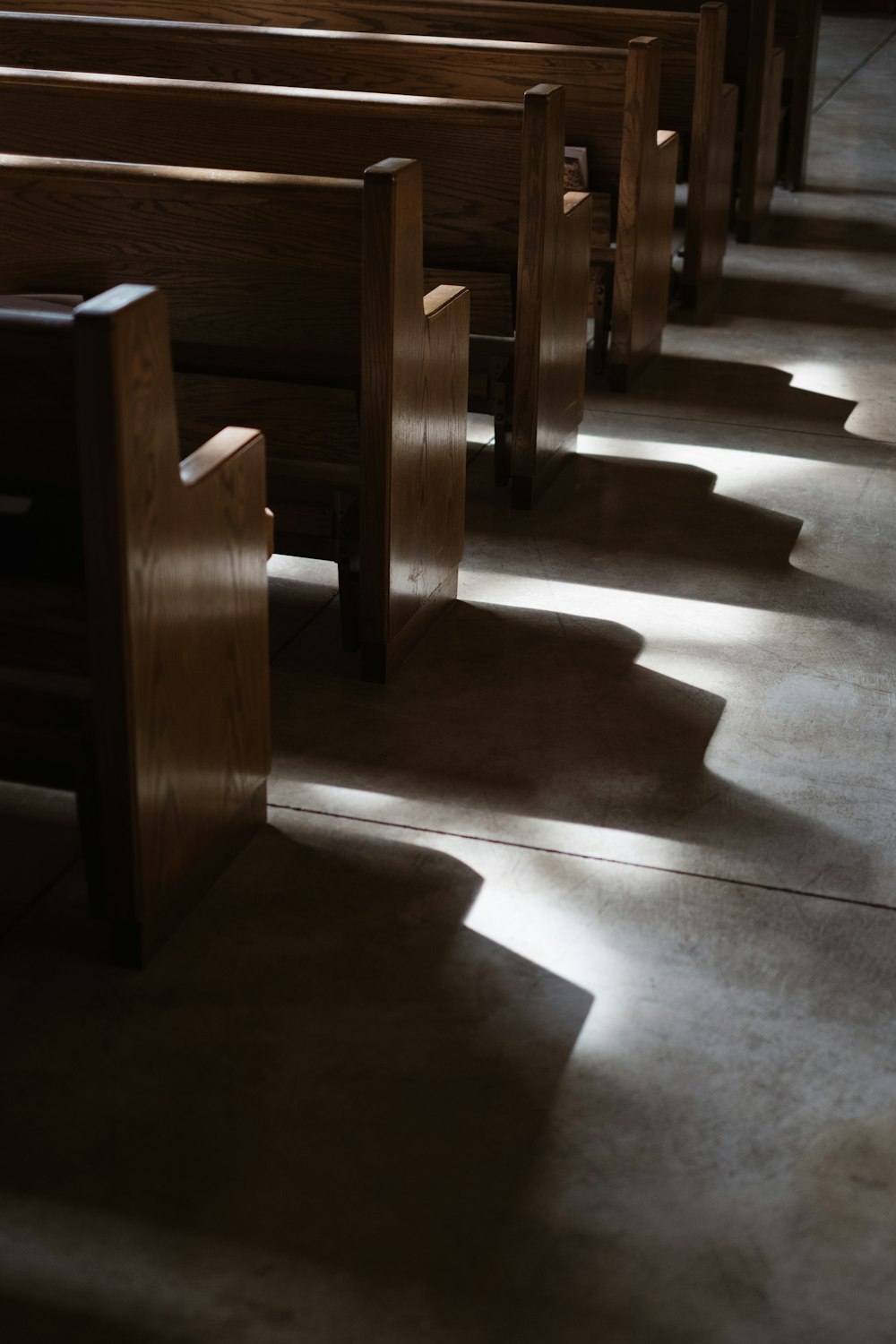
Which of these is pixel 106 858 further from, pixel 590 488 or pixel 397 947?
pixel 590 488

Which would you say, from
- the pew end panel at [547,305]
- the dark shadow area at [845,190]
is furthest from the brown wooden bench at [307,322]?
the dark shadow area at [845,190]

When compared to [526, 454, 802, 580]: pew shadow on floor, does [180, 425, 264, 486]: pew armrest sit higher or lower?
higher

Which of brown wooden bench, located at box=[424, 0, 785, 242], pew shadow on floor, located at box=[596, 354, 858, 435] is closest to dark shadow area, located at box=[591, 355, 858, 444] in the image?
pew shadow on floor, located at box=[596, 354, 858, 435]

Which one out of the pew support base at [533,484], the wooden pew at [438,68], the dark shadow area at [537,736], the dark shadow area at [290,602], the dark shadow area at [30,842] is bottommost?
the dark shadow area at [537,736]

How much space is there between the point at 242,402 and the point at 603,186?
1789 mm

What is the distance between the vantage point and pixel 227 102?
3.14 metres

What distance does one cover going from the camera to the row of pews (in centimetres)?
188

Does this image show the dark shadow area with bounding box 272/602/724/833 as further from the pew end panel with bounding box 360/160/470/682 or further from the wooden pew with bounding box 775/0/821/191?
the wooden pew with bounding box 775/0/821/191

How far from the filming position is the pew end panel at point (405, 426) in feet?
8.21

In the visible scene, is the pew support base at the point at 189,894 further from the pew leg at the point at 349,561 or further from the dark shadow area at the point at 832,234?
the dark shadow area at the point at 832,234

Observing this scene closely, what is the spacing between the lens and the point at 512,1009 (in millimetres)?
2010

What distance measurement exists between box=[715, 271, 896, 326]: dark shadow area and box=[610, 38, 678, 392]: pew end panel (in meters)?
0.58

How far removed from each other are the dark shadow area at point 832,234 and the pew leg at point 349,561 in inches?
146

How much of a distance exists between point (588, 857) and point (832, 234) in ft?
14.6
